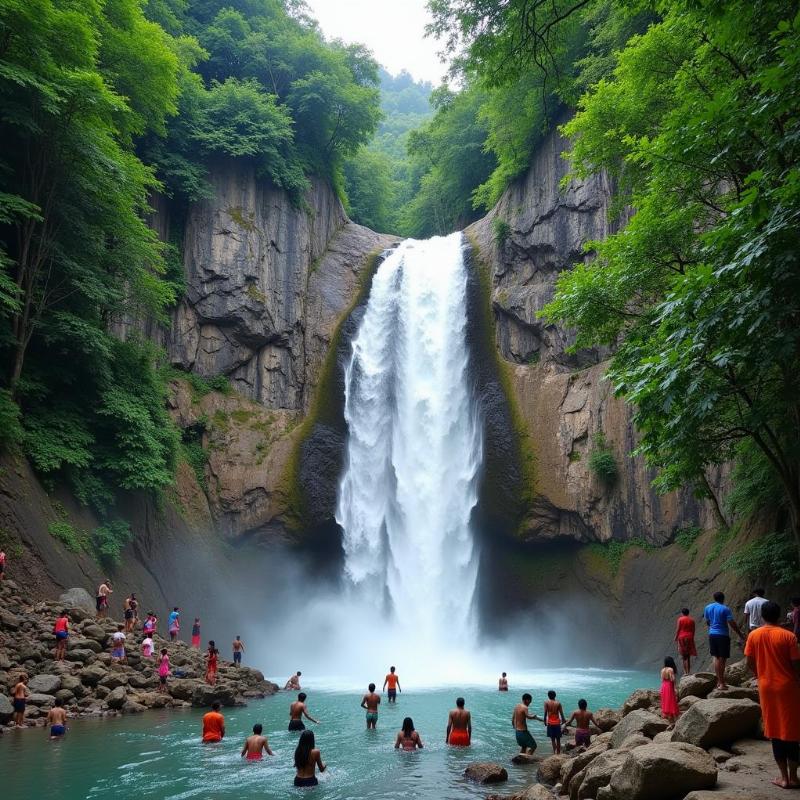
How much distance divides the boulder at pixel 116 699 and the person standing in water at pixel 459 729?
22.5ft

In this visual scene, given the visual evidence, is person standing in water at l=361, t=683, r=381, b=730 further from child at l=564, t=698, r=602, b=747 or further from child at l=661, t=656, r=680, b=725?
child at l=661, t=656, r=680, b=725

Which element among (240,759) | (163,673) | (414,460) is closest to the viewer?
(240,759)

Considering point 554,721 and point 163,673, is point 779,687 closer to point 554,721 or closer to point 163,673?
point 554,721

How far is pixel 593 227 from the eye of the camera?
84.8 feet

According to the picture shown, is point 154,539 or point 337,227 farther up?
point 337,227

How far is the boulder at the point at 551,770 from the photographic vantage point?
26.9 ft

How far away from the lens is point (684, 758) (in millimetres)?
5078

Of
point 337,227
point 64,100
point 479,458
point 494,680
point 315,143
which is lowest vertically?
point 494,680

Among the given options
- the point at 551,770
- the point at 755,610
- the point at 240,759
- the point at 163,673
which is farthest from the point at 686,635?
the point at 163,673

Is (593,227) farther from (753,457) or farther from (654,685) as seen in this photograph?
(654,685)

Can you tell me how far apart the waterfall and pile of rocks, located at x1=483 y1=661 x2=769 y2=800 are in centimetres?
1601

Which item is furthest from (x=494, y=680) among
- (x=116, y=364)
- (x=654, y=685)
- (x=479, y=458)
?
(x=116, y=364)

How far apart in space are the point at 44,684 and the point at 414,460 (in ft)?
52.6

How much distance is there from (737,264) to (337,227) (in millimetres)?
31165
